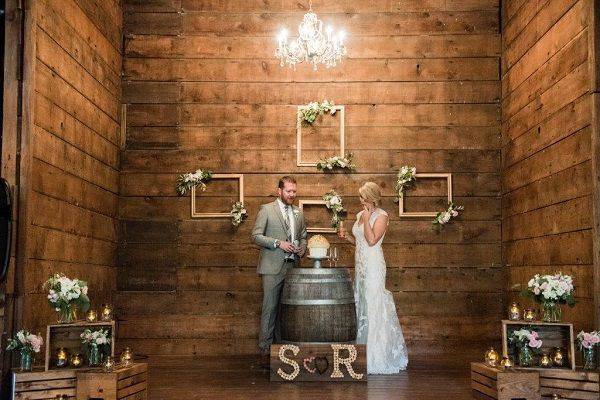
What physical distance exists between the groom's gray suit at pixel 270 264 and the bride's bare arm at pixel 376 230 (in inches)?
24.6

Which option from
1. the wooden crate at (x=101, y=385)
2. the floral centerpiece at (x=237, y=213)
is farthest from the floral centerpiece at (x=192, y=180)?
the wooden crate at (x=101, y=385)

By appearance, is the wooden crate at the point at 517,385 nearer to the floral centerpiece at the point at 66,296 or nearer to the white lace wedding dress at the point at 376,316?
the white lace wedding dress at the point at 376,316

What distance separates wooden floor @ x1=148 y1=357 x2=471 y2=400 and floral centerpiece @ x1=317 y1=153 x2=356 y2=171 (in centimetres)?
199

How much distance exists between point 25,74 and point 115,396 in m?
2.11

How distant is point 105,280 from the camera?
264 inches

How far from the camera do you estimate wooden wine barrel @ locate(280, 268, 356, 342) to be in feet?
17.6

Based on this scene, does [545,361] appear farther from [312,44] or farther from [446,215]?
[312,44]

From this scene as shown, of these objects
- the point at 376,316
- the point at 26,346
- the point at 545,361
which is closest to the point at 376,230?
the point at 376,316

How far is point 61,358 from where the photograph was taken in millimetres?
4344

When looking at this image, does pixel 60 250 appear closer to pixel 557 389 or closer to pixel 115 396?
pixel 115 396

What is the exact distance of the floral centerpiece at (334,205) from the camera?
708 cm

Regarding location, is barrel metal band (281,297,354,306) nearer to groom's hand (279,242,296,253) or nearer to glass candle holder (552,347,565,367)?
groom's hand (279,242,296,253)

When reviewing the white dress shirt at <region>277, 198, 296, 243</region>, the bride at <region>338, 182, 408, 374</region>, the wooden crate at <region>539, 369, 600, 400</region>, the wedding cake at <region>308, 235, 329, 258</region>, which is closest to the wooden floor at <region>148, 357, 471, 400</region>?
the bride at <region>338, 182, 408, 374</region>

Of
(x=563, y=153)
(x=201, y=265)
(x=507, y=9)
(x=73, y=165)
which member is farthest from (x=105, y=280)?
(x=507, y=9)
